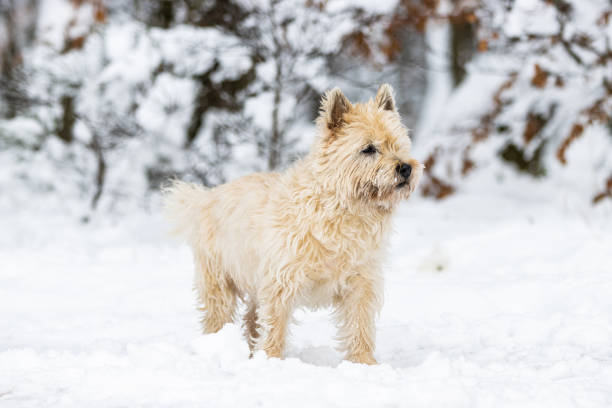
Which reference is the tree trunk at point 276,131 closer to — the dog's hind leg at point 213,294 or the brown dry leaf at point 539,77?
the brown dry leaf at point 539,77

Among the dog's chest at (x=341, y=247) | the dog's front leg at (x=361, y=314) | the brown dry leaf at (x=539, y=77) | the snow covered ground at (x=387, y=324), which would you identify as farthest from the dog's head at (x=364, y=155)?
the brown dry leaf at (x=539, y=77)

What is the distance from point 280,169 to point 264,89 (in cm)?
122

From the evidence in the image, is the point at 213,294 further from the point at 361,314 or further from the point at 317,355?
the point at 361,314

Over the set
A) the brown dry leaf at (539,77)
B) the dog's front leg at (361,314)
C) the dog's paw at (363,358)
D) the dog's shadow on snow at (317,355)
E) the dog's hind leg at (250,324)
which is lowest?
the dog's hind leg at (250,324)

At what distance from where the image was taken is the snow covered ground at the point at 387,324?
10.2 ft

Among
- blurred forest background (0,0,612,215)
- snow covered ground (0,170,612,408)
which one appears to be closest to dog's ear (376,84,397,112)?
snow covered ground (0,170,612,408)

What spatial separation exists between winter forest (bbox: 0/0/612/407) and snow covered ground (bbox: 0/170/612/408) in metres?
0.02

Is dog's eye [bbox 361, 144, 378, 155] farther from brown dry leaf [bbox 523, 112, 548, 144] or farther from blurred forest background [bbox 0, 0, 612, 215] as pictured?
brown dry leaf [bbox 523, 112, 548, 144]

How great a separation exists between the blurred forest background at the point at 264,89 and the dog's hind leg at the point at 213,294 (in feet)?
12.1

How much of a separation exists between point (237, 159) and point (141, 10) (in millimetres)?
3756

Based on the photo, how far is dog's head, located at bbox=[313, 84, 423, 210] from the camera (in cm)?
388

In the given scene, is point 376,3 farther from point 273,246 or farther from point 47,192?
point 47,192

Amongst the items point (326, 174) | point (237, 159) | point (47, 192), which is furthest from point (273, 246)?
point (47, 192)

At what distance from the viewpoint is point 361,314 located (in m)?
4.14
